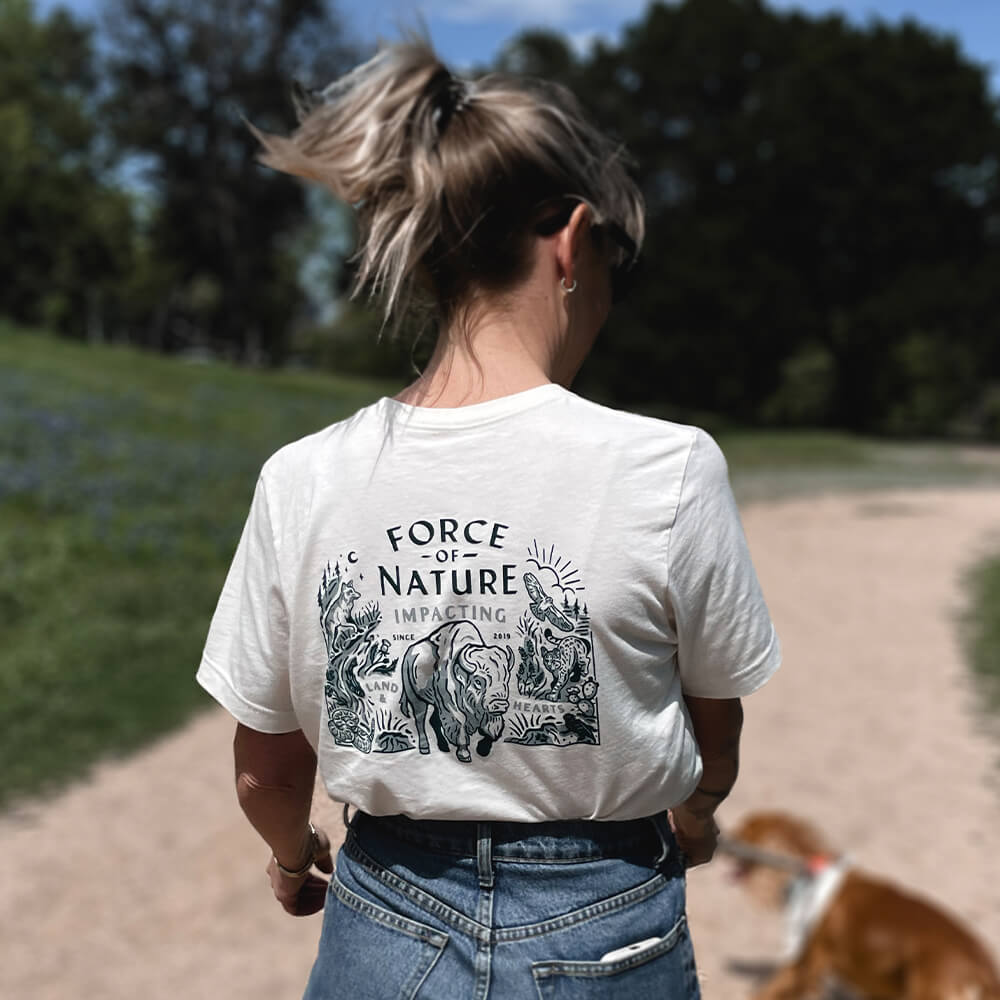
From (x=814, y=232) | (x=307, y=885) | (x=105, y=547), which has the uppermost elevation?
(x=814, y=232)

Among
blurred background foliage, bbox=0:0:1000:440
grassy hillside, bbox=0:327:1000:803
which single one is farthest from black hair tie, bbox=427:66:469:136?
blurred background foliage, bbox=0:0:1000:440

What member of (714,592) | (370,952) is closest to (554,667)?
(714,592)

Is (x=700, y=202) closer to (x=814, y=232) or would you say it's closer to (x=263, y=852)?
(x=814, y=232)

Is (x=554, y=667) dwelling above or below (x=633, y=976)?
above

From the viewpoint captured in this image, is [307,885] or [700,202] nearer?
[307,885]

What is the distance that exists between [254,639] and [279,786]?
0.22m

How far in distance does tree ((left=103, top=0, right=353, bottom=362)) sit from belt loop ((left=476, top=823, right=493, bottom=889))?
28.3 metres

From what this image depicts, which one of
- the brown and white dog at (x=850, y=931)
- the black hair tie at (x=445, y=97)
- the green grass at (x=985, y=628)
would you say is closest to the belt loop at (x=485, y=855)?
the black hair tie at (x=445, y=97)

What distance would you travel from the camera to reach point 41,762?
630cm

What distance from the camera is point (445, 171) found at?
1.31 metres

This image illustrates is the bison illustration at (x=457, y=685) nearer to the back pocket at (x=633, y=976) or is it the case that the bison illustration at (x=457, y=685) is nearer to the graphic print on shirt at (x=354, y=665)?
the graphic print on shirt at (x=354, y=665)

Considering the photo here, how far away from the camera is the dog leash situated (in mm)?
4180

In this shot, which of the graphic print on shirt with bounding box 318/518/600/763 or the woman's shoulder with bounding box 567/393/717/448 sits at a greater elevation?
the woman's shoulder with bounding box 567/393/717/448

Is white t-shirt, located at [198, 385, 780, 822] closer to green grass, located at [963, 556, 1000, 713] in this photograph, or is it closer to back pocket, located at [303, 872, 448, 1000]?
back pocket, located at [303, 872, 448, 1000]
